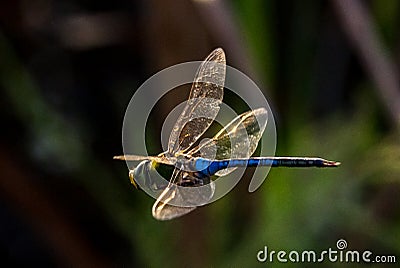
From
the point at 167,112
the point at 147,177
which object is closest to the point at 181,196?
the point at 147,177

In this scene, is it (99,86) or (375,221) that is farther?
(99,86)

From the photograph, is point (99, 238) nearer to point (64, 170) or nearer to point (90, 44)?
point (64, 170)

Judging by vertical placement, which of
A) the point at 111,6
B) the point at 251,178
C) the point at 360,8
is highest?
the point at 111,6

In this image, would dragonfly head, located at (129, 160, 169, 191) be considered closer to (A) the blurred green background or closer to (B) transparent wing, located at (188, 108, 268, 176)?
(B) transparent wing, located at (188, 108, 268, 176)

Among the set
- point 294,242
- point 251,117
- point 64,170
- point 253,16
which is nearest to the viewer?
point 251,117

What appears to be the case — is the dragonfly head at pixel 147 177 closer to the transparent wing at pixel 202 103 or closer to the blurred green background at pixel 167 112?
the transparent wing at pixel 202 103

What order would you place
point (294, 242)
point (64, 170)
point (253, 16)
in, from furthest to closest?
point (64, 170) < point (253, 16) < point (294, 242)

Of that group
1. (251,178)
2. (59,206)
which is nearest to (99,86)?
(59,206)

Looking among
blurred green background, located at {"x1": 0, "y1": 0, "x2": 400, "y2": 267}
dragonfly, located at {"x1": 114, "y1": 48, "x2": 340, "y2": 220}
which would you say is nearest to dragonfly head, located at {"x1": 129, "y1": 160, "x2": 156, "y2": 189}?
dragonfly, located at {"x1": 114, "y1": 48, "x2": 340, "y2": 220}

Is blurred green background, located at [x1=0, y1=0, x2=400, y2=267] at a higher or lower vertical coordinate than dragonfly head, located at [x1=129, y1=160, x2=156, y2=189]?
higher
